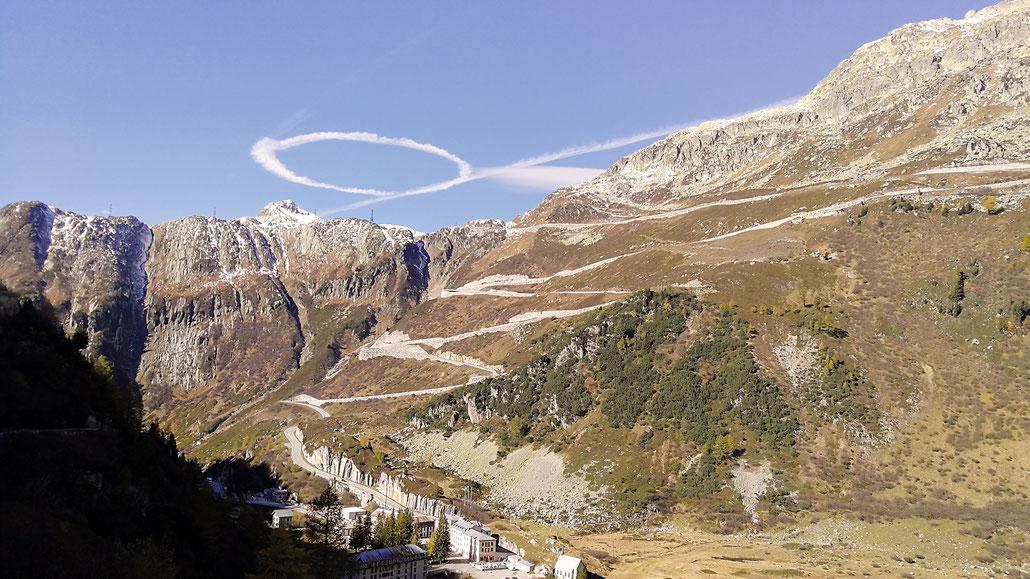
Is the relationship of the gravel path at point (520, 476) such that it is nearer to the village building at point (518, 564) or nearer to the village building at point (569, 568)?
the village building at point (518, 564)

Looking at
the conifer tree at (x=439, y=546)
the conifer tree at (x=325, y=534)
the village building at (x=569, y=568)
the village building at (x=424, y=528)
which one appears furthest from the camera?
the village building at (x=424, y=528)

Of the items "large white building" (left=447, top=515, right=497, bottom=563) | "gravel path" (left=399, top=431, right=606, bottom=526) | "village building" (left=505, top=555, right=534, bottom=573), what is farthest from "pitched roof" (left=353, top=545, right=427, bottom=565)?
"gravel path" (left=399, top=431, right=606, bottom=526)

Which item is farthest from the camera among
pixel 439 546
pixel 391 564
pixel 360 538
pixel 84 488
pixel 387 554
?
pixel 439 546

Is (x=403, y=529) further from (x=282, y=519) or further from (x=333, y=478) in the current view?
(x=333, y=478)

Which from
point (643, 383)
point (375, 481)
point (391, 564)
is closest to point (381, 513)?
point (391, 564)

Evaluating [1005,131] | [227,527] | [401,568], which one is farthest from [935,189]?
[227,527]

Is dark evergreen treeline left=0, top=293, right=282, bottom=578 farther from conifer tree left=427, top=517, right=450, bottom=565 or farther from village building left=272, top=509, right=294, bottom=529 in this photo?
conifer tree left=427, top=517, right=450, bottom=565

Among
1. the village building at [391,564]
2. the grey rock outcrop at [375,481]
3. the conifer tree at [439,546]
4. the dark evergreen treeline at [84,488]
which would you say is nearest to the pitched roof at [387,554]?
the village building at [391,564]
